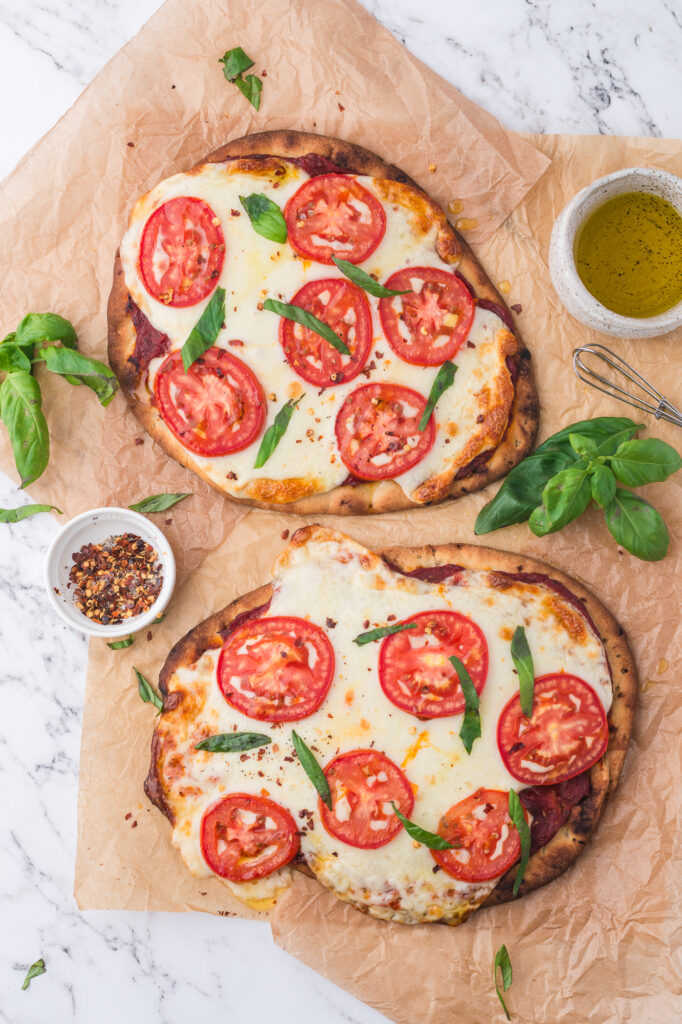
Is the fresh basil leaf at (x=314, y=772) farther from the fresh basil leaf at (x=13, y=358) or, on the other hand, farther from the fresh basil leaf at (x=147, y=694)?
the fresh basil leaf at (x=13, y=358)

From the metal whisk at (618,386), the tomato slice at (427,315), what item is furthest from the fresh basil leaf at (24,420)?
the metal whisk at (618,386)

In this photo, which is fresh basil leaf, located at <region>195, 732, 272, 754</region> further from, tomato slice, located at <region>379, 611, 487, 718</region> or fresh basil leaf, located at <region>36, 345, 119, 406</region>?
fresh basil leaf, located at <region>36, 345, 119, 406</region>

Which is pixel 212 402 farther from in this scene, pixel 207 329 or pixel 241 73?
pixel 241 73

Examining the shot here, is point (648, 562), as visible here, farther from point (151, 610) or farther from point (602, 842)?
point (151, 610)

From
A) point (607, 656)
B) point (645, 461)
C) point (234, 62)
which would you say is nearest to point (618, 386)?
point (645, 461)

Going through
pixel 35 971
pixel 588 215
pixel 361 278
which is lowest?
pixel 35 971
